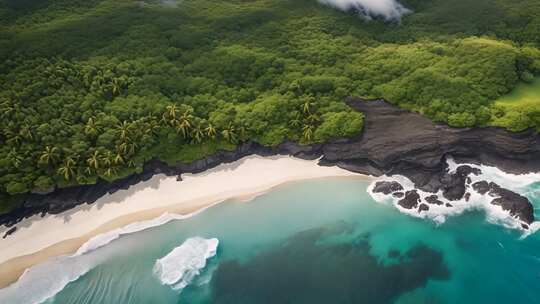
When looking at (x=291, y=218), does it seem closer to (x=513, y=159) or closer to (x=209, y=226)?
(x=209, y=226)

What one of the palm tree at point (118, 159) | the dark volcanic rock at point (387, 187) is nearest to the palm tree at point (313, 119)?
the dark volcanic rock at point (387, 187)

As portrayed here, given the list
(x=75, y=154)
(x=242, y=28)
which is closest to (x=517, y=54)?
(x=242, y=28)

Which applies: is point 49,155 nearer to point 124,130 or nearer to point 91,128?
point 91,128

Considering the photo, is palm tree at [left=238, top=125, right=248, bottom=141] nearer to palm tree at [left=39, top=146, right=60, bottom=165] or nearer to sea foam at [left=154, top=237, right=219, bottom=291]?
sea foam at [left=154, top=237, right=219, bottom=291]

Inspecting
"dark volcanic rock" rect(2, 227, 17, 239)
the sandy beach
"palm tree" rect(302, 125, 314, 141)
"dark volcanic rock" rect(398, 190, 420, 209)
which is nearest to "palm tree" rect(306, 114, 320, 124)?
"palm tree" rect(302, 125, 314, 141)

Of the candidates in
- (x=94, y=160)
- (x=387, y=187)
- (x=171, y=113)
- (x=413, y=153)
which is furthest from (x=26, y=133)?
(x=413, y=153)

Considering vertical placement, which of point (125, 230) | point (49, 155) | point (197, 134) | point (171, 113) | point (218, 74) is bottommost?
point (125, 230)

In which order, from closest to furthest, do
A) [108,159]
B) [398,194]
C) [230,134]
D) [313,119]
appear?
[108,159]
[398,194]
[230,134]
[313,119]
